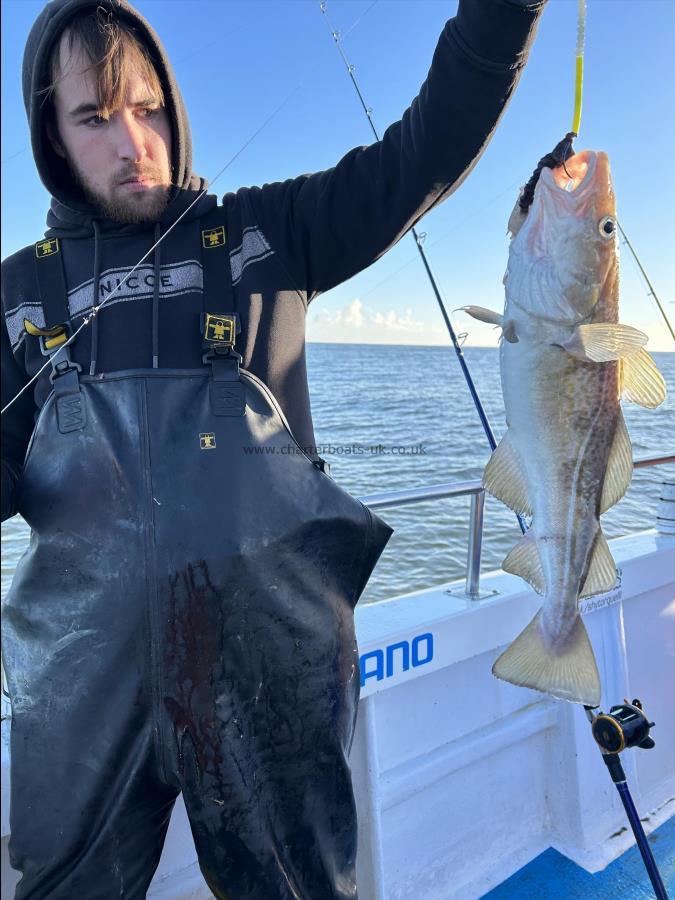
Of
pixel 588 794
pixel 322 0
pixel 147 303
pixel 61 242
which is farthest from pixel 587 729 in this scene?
pixel 322 0

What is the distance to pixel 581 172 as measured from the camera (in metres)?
1.54

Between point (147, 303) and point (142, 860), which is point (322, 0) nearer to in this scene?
point (147, 303)

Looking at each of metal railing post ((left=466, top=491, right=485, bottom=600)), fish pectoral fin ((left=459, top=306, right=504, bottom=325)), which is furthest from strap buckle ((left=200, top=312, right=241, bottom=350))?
metal railing post ((left=466, top=491, right=485, bottom=600))

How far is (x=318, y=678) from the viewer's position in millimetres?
1568

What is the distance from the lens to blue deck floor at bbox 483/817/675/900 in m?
2.53

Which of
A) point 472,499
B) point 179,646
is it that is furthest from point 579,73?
point 472,499

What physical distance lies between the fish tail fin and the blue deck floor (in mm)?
1447

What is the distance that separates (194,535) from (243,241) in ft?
2.52

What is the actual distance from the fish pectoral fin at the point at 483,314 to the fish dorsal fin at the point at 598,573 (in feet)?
1.89

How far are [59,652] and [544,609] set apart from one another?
1.15 m

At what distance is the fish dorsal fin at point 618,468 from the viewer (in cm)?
165

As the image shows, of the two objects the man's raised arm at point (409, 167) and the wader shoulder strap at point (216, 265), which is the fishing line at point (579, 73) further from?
the wader shoulder strap at point (216, 265)

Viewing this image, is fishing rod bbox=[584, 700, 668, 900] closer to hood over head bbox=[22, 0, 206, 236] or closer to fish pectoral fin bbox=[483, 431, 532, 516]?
fish pectoral fin bbox=[483, 431, 532, 516]

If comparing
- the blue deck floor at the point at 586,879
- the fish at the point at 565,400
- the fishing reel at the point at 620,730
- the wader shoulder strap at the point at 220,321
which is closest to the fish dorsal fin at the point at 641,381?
the fish at the point at 565,400
